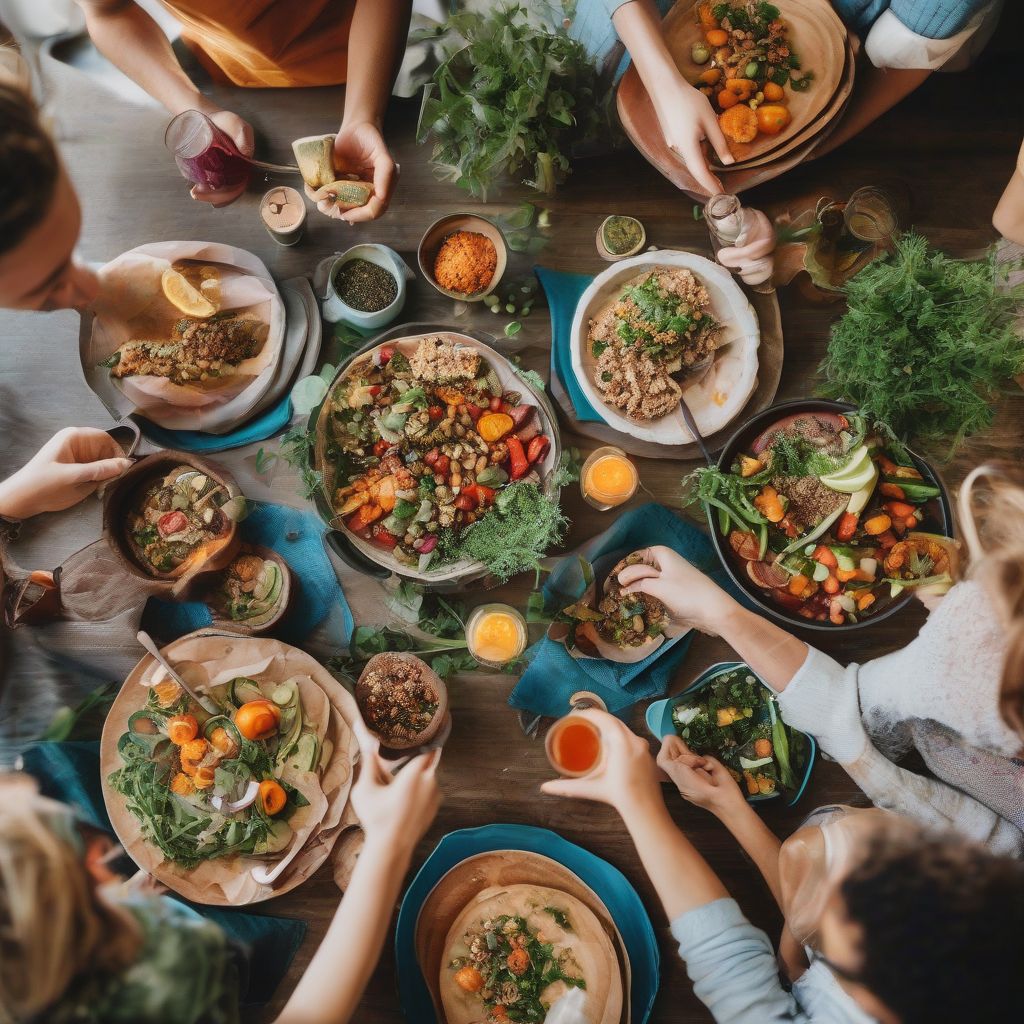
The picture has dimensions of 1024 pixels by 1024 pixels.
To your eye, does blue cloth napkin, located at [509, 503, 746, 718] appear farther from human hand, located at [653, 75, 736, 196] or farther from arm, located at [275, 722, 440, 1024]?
human hand, located at [653, 75, 736, 196]

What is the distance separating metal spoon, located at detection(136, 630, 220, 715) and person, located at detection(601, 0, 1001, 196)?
1.93m

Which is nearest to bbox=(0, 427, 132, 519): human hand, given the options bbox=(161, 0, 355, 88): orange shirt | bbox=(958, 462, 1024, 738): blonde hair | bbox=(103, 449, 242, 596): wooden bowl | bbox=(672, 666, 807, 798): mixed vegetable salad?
bbox=(103, 449, 242, 596): wooden bowl

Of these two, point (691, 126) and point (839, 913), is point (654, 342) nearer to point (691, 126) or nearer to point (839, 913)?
point (691, 126)

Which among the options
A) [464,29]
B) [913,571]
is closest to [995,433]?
[913,571]

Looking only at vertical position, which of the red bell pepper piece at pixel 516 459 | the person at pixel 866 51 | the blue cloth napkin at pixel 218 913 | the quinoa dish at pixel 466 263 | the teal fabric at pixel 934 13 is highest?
the teal fabric at pixel 934 13

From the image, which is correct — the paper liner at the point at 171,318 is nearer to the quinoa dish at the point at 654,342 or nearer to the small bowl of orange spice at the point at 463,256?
the small bowl of orange spice at the point at 463,256

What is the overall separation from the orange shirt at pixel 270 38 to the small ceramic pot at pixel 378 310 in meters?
0.64

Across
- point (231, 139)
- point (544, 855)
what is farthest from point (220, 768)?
point (231, 139)

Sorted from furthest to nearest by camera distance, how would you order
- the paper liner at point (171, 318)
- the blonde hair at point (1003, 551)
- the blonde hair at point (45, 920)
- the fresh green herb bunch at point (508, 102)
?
the paper liner at point (171, 318)
the fresh green herb bunch at point (508, 102)
the blonde hair at point (1003, 551)
the blonde hair at point (45, 920)

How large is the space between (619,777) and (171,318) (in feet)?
5.84

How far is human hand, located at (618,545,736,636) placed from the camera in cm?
185

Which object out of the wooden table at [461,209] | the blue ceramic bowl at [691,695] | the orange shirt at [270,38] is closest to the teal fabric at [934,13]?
the wooden table at [461,209]

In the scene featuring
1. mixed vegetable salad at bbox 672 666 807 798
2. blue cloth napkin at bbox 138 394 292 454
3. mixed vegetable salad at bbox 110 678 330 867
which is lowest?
mixed vegetable salad at bbox 110 678 330 867

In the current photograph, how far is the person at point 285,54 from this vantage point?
6.75 ft
